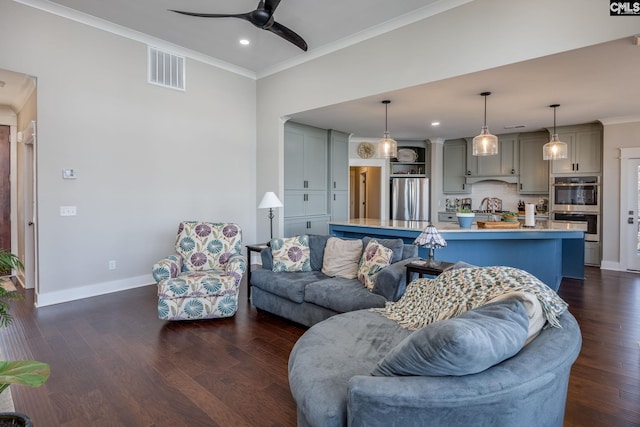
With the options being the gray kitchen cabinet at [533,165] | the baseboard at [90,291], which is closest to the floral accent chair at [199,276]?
the baseboard at [90,291]

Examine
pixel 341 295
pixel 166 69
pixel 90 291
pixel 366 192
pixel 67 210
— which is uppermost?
pixel 166 69

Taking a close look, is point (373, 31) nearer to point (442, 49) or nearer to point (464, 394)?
point (442, 49)

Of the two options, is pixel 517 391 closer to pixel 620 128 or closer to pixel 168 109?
pixel 168 109

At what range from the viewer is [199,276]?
140 inches

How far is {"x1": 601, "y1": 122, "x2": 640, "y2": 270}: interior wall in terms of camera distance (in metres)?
5.72

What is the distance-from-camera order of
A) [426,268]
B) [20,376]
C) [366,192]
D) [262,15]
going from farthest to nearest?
1. [366,192]
2. [262,15]
3. [426,268]
4. [20,376]

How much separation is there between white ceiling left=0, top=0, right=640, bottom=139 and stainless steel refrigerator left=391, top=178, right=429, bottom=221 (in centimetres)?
221

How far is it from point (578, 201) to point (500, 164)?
1.62m

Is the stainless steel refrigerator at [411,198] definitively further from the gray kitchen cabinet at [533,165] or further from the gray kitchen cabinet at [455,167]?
the gray kitchen cabinet at [533,165]

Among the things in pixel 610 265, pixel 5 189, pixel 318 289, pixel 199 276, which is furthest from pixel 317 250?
pixel 610 265

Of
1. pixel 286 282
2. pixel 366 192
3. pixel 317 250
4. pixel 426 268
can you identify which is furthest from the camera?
pixel 366 192

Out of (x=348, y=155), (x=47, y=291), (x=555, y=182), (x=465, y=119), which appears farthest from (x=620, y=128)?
(x=47, y=291)

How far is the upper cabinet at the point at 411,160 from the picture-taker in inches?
324

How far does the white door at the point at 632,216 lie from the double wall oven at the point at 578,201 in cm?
40
